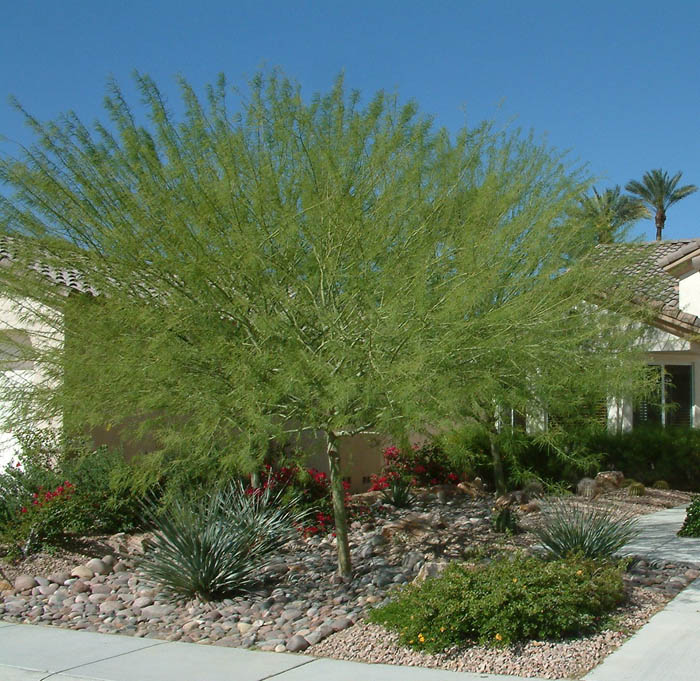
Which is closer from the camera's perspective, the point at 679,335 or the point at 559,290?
the point at 559,290

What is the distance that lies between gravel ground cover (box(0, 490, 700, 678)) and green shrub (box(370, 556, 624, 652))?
12cm

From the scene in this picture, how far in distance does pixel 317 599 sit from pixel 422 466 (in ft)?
25.5

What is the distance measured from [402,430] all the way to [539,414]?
4.38m

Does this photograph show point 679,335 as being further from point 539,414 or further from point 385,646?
point 385,646

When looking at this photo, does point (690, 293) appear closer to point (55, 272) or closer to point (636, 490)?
point (636, 490)

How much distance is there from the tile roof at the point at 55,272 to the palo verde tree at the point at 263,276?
0.21 feet

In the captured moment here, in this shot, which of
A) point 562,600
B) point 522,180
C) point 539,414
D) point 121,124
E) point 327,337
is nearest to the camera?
point 562,600

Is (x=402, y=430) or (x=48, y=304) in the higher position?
(x=48, y=304)

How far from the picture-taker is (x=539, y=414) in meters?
12.0

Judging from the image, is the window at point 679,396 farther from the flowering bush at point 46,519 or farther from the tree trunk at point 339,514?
the flowering bush at point 46,519

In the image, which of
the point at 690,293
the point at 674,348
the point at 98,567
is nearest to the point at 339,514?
the point at 98,567

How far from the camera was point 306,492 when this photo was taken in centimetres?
1195

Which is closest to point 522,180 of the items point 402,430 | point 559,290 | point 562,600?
point 559,290

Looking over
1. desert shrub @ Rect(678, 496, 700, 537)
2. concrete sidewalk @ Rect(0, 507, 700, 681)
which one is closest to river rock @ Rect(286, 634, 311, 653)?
concrete sidewalk @ Rect(0, 507, 700, 681)
